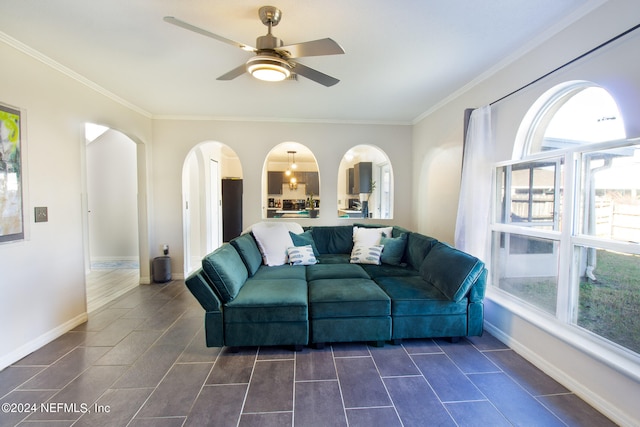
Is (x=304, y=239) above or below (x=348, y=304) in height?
above

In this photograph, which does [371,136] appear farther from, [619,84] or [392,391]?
[392,391]

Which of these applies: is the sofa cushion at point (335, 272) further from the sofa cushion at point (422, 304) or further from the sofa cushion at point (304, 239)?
the sofa cushion at point (422, 304)

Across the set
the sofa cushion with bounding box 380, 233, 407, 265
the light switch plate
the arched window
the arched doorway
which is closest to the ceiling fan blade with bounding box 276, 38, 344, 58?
the arched window

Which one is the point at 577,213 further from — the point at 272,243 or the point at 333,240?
the point at 272,243

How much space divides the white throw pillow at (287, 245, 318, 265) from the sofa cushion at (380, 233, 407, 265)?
90cm

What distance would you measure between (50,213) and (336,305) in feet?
9.20

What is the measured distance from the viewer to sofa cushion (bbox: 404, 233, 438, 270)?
10.3ft

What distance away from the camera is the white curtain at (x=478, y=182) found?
2715 millimetres

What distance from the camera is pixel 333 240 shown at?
4.08 m

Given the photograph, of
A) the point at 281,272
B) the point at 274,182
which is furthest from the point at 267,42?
the point at 274,182

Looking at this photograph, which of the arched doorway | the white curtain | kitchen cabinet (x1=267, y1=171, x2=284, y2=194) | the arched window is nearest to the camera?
the arched window

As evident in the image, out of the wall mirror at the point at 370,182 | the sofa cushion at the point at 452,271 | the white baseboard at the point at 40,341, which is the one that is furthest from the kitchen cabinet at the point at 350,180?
the white baseboard at the point at 40,341

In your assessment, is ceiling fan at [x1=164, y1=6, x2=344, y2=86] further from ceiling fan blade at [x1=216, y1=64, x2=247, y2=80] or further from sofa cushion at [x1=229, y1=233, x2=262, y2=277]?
sofa cushion at [x1=229, y1=233, x2=262, y2=277]

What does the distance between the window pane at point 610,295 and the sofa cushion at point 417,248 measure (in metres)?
1.31
